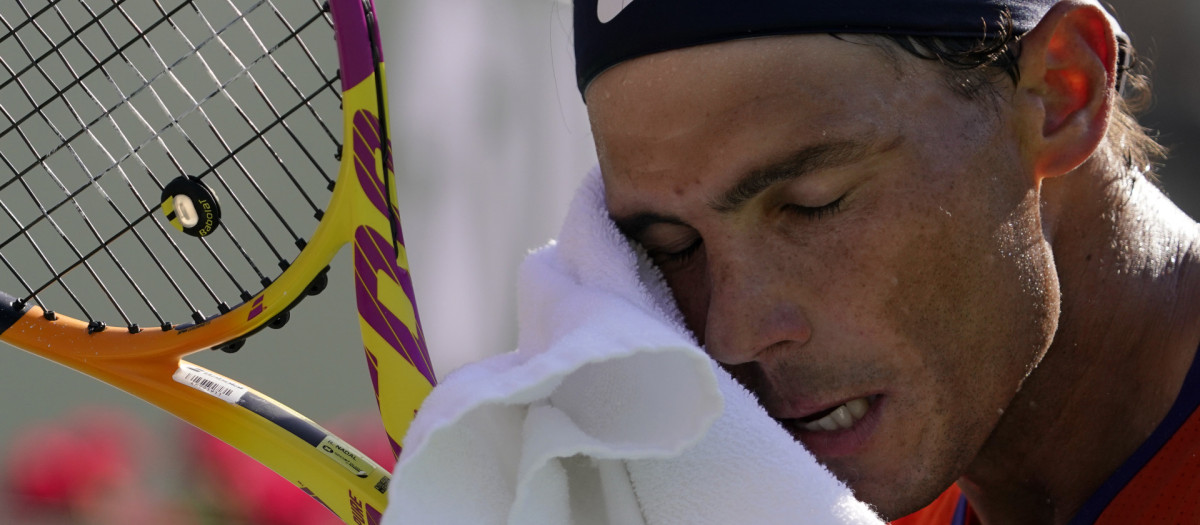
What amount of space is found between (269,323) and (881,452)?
88 cm

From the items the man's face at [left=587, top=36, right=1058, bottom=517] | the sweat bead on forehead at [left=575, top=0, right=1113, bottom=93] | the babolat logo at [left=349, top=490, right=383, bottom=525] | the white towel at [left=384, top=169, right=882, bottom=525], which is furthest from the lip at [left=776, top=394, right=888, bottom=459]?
the babolat logo at [left=349, top=490, right=383, bottom=525]

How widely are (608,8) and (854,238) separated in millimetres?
371

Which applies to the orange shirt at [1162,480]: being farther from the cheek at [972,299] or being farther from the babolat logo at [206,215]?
the babolat logo at [206,215]

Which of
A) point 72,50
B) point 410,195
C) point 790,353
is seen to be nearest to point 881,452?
point 790,353

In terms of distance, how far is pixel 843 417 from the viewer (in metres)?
1.08

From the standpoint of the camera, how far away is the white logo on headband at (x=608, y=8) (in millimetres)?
1146


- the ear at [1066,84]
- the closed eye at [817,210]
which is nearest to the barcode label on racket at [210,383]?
the closed eye at [817,210]

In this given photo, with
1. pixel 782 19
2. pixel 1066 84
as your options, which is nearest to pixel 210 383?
pixel 782 19

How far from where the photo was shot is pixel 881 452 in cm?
105

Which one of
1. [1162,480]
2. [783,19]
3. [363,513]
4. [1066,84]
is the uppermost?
[783,19]

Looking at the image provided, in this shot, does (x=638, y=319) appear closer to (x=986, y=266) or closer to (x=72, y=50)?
(x=986, y=266)

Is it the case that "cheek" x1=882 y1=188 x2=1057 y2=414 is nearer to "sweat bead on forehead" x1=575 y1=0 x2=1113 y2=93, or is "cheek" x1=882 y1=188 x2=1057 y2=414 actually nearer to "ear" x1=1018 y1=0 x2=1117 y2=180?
"ear" x1=1018 y1=0 x2=1117 y2=180

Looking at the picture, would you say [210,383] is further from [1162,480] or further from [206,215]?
[1162,480]

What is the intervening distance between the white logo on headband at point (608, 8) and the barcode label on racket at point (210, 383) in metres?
0.75
